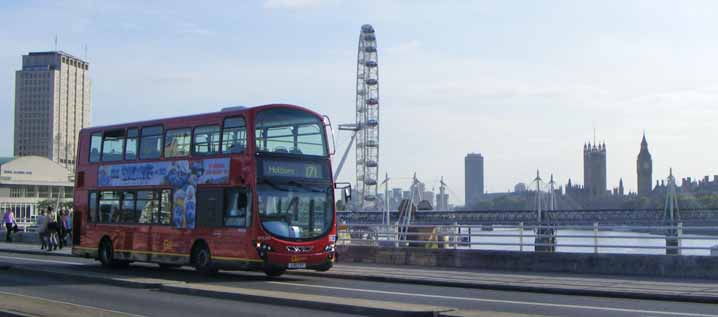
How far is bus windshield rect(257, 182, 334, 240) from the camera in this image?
20.2m

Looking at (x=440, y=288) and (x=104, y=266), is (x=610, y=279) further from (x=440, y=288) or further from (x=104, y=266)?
(x=104, y=266)

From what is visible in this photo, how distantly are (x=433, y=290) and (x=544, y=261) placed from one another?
571cm

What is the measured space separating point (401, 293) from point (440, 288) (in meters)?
1.72

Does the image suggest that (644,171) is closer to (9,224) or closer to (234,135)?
(9,224)

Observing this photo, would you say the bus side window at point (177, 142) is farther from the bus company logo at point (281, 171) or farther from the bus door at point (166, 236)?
the bus company logo at point (281, 171)

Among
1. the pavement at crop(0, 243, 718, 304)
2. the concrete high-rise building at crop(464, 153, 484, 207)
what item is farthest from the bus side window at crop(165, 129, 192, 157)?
the concrete high-rise building at crop(464, 153, 484, 207)

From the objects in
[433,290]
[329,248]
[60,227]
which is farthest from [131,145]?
[60,227]

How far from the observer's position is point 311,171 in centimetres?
2116

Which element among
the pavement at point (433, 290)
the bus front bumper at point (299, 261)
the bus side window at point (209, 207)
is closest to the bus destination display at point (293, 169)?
the bus side window at point (209, 207)

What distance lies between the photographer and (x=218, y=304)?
1525cm

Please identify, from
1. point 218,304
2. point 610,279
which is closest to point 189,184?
point 218,304

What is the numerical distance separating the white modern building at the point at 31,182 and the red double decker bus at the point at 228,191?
90.8 metres

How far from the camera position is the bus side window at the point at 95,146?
2516cm

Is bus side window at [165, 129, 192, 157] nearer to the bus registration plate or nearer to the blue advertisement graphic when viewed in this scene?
the blue advertisement graphic
